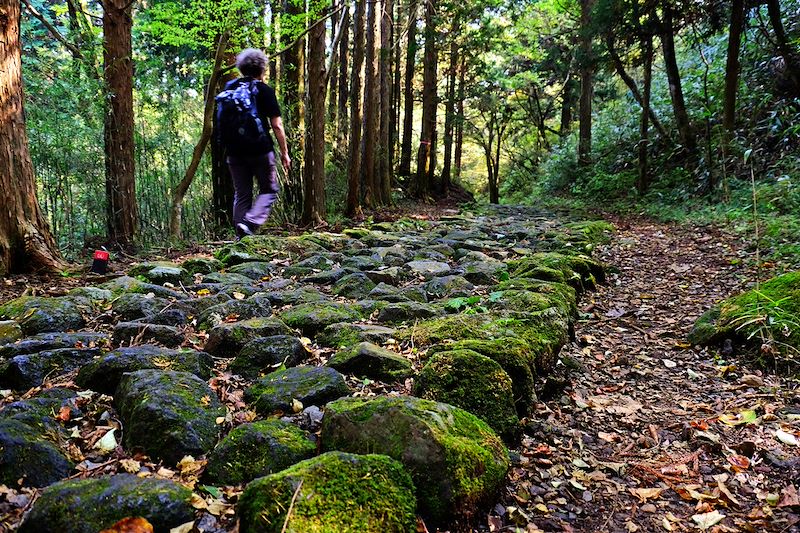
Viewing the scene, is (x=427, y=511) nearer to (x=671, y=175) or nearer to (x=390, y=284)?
(x=390, y=284)

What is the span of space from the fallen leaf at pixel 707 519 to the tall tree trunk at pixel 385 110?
10.6 metres

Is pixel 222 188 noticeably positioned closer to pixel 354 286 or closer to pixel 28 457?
pixel 354 286

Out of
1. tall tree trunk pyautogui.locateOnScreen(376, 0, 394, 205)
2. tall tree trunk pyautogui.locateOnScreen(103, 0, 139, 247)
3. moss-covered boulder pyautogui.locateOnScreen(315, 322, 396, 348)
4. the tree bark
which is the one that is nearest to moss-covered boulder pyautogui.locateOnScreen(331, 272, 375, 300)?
moss-covered boulder pyautogui.locateOnScreen(315, 322, 396, 348)

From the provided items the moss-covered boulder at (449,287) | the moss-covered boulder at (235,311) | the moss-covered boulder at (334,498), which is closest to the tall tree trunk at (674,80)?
the moss-covered boulder at (449,287)

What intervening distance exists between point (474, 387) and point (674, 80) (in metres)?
10.9

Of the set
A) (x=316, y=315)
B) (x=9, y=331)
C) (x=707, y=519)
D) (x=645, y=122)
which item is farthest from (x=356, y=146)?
(x=707, y=519)

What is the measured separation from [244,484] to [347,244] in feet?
14.9

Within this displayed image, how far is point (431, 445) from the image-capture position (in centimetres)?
171

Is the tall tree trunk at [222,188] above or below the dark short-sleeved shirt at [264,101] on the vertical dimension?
below

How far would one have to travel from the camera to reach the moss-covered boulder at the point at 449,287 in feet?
13.0

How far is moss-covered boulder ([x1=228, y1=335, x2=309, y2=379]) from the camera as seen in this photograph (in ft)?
8.25

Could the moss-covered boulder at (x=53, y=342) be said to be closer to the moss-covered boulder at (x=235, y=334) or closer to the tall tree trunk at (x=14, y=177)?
the moss-covered boulder at (x=235, y=334)

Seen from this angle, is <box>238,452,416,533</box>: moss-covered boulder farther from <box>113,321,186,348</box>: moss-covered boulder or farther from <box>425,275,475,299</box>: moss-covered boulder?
<box>425,275,475,299</box>: moss-covered boulder

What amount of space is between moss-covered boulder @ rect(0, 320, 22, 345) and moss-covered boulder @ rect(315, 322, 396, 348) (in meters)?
1.44
